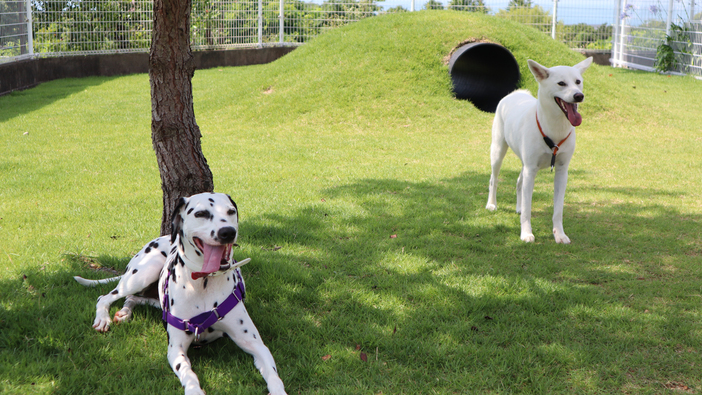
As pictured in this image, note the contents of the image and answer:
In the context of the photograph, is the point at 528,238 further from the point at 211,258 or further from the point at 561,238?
the point at 211,258

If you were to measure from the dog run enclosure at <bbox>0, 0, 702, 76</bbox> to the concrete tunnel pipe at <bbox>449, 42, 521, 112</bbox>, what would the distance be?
13.3 feet

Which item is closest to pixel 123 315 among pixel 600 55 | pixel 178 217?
pixel 178 217

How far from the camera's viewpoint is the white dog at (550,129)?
183 inches

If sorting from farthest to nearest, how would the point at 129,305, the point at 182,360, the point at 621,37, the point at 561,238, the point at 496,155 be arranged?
the point at 621,37 → the point at 496,155 → the point at 561,238 → the point at 129,305 → the point at 182,360

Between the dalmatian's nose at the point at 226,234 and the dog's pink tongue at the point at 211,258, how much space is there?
0.35ft

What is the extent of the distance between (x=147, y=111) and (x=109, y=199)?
6172 millimetres

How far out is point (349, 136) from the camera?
955 centimetres

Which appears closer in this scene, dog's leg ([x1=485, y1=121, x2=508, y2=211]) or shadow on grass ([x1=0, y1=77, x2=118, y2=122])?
dog's leg ([x1=485, y1=121, x2=508, y2=211])

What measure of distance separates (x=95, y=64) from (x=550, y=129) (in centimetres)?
1565

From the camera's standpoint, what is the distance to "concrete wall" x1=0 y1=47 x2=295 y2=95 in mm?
13711

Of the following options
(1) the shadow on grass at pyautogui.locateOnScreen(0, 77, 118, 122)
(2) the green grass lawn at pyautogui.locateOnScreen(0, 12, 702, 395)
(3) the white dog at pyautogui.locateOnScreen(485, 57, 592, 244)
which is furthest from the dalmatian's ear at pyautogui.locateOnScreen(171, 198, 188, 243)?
(1) the shadow on grass at pyautogui.locateOnScreen(0, 77, 118, 122)

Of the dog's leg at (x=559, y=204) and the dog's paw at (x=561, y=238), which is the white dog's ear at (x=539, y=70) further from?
the dog's paw at (x=561, y=238)

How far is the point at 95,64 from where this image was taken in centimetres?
1673

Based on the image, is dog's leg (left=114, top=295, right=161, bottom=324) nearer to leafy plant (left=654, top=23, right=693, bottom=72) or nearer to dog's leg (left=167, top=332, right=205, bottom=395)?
dog's leg (left=167, top=332, right=205, bottom=395)
